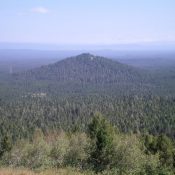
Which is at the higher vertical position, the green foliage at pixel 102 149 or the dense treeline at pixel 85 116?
the green foliage at pixel 102 149

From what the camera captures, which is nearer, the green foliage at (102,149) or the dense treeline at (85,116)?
the green foliage at (102,149)

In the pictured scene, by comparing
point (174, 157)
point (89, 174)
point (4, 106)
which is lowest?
point (4, 106)

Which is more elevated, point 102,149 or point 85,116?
point 102,149

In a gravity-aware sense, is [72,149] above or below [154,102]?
above

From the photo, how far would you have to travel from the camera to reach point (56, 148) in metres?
32.7

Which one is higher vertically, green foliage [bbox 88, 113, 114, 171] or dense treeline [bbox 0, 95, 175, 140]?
green foliage [bbox 88, 113, 114, 171]

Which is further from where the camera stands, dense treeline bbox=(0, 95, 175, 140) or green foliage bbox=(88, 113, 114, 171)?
dense treeline bbox=(0, 95, 175, 140)

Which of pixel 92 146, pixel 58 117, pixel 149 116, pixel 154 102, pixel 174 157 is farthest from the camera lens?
pixel 154 102

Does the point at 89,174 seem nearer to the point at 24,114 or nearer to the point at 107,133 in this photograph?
the point at 107,133

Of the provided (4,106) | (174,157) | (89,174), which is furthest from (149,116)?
(89,174)

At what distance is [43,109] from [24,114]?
14.6m

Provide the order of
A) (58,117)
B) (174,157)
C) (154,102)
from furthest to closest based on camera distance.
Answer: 1. (154,102)
2. (58,117)
3. (174,157)

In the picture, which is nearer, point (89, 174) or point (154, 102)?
point (89, 174)

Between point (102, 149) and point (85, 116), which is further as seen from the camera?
point (85, 116)
